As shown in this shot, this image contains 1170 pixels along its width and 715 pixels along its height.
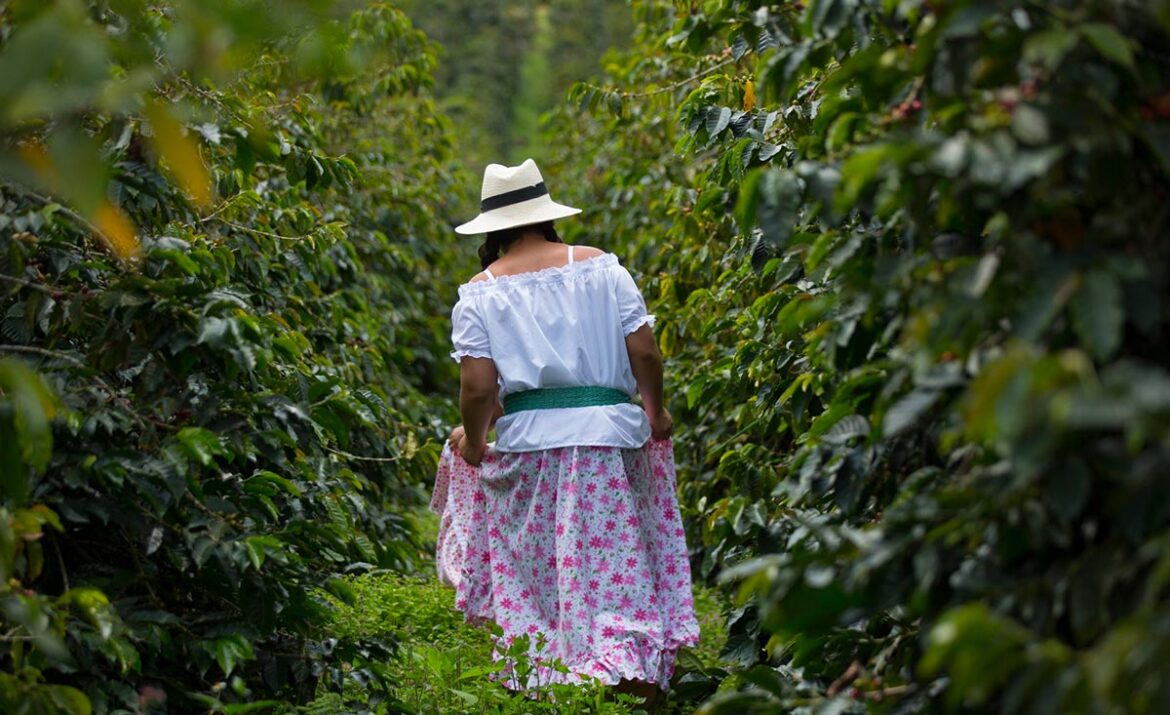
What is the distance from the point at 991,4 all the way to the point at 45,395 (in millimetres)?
1408

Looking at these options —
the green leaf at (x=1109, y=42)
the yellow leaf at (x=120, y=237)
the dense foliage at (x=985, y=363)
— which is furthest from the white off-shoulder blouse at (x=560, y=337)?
the green leaf at (x=1109, y=42)

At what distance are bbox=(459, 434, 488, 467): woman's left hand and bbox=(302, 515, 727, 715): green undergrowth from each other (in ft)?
1.55

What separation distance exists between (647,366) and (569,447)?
31cm

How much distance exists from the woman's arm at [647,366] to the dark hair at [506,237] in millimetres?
387

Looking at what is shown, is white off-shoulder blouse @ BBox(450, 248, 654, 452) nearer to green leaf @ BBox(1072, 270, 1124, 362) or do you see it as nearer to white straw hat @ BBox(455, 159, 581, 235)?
white straw hat @ BBox(455, 159, 581, 235)

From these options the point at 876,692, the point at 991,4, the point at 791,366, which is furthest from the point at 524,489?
the point at 991,4

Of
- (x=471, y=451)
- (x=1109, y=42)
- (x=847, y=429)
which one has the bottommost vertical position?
(x=471, y=451)

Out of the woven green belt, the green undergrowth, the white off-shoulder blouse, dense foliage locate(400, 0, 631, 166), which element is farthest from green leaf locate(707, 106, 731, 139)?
dense foliage locate(400, 0, 631, 166)

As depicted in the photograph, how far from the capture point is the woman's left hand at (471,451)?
395 centimetres

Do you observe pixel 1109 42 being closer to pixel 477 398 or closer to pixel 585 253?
pixel 585 253

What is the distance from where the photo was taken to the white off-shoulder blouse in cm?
381

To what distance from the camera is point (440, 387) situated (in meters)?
8.65

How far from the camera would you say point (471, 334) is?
12.6 ft

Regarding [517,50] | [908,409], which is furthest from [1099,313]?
[517,50]
